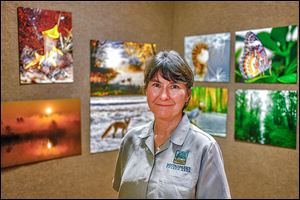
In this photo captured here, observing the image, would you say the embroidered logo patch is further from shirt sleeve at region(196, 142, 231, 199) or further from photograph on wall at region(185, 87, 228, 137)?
photograph on wall at region(185, 87, 228, 137)

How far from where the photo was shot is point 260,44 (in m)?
3.55

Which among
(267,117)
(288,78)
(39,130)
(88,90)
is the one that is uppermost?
(288,78)

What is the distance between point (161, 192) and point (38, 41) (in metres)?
2.54

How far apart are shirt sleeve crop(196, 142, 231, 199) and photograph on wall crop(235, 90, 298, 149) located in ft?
8.06

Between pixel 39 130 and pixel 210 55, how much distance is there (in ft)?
7.03

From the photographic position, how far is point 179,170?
1132 mm

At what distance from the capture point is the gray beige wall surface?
10.4 feet

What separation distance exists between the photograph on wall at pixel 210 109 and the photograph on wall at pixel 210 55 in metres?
0.15

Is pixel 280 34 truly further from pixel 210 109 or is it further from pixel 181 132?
pixel 181 132

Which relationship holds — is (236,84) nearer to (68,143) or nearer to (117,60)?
(117,60)

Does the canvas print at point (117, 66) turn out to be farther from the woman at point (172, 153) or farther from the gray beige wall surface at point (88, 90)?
the woman at point (172, 153)

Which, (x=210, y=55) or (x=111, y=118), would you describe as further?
(x=210, y=55)

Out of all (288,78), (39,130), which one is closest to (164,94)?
(39,130)

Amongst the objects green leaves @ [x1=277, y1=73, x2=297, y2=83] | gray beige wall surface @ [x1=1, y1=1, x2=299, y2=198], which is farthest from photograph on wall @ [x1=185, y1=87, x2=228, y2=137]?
green leaves @ [x1=277, y1=73, x2=297, y2=83]
